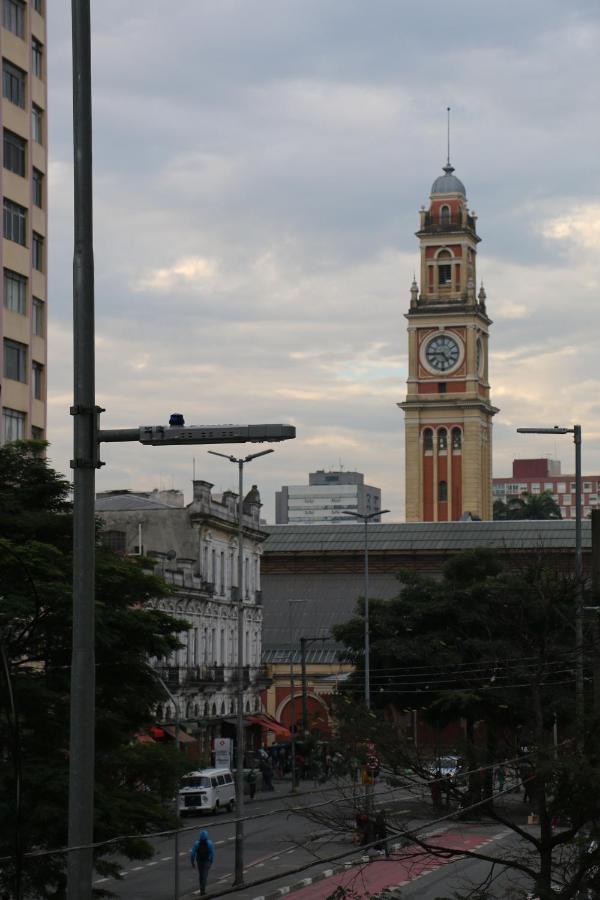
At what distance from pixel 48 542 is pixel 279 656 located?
81786 millimetres

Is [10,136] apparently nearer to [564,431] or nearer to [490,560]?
[564,431]

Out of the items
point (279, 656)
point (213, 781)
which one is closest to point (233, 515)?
point (279, 656)

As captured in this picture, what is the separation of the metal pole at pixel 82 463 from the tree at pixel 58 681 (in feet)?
43.1

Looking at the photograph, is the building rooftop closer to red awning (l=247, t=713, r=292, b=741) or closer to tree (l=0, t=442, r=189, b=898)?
red awning (l=247, t=713, r=292, b=741)

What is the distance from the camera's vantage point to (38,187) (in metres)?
54.5

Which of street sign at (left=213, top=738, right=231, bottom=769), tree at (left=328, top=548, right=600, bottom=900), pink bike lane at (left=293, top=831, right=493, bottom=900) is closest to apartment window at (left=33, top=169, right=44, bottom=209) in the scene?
tree at (left=328, top=548, right=600, bottom=900)

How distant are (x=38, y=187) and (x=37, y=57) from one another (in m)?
4.23

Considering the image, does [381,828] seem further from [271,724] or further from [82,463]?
[271,724]

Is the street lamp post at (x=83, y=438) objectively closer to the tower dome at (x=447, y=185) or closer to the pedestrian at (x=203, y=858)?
the pedestrian at (x=203, y=858)

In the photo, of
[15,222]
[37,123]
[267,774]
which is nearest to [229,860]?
[15,222]

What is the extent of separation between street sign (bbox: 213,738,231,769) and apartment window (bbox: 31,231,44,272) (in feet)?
94.0

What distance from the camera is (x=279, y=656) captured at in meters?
114

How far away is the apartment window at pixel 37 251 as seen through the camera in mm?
53969

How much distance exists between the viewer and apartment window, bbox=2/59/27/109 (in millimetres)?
51750
